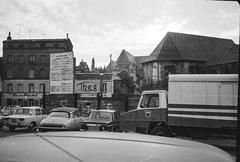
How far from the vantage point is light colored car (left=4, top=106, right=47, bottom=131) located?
1738 cm

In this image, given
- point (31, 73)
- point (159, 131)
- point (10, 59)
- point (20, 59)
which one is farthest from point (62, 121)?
point (10, 59)

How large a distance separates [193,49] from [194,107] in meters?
60.1

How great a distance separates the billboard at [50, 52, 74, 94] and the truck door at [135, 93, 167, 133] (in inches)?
518

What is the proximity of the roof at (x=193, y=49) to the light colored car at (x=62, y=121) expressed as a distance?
52609 mm

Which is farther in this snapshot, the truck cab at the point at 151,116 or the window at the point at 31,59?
the window at the point at 31,59

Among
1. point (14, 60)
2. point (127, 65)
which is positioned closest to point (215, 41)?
point (127, 65)

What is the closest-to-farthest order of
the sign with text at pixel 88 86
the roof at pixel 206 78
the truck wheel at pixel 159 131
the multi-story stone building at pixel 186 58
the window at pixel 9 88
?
1. the roof at pixel 206 78
2. the truck wheel at pixel 159 131
3. the sign with text at pixel 88 86
4. the window at pixel 9 88
5. the multi-story stone building at pixel 186 58

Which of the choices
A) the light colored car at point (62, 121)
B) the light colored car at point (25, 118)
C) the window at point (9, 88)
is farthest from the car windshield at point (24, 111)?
the window at point (9, 88)

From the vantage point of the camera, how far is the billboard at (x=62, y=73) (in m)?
25.5

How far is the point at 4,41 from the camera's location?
217 feet

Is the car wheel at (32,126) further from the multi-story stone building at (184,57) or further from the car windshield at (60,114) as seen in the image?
the multi-story stone building at (184,57)

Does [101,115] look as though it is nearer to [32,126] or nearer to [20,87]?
[32,126]

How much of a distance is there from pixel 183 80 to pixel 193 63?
5787cm

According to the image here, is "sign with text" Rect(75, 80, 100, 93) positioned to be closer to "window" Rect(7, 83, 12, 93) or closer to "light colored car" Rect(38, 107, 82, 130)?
"light colored car" Rect(38, 107, 82, 130)
